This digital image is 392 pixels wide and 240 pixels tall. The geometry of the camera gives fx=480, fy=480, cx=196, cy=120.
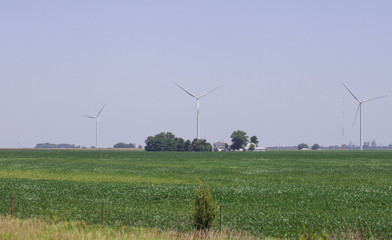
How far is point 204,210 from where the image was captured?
19.6 metres

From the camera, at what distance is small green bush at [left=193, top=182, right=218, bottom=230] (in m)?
19.5

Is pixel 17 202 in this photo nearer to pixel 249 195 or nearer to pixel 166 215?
pixel 166 215

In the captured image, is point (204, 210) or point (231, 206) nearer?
point (204, 210)

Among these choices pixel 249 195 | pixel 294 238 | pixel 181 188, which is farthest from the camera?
pixel 181 188

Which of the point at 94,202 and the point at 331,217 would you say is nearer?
the point at 331,217

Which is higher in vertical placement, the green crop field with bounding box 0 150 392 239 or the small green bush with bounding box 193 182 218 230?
the small green bush with bounding box 193 182 218 230

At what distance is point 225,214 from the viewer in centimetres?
3048

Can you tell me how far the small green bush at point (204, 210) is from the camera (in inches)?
768

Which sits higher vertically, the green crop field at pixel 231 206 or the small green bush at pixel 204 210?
the small green bush at pixel 204 210

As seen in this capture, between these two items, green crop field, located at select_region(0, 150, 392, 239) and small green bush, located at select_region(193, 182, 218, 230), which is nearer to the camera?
small green bush, located at select_region(193, 182, 218, 230)

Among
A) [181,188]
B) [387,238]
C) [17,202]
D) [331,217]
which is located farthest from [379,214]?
[17,202]

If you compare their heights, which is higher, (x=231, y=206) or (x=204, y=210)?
(x=204, y=210)

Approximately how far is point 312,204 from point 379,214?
5.60m

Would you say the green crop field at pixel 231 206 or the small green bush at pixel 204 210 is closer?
the small green bush at pixel 204 210
